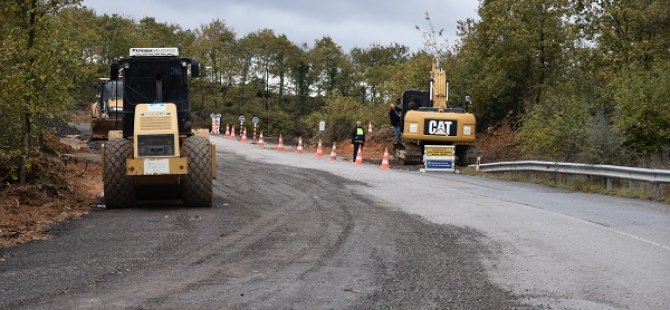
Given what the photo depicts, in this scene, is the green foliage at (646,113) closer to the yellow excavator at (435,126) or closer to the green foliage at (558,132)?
the green foliage at (558,132)

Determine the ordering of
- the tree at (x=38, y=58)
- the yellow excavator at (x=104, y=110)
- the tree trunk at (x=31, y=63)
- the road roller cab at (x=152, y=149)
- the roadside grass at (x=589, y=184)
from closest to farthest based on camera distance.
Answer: the road roller cab at (x=152, y=149), the tree at (x=38, y=58), the tree trunk at (x=31, y=63), the roadside grass at (x=589, y=184), the yellow excavator at (x=104, y=110)

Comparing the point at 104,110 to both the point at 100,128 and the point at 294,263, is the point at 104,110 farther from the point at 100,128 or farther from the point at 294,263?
the point at 294,263

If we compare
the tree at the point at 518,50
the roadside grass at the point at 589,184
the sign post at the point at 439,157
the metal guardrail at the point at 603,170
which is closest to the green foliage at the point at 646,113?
the roadside grass at the point at 589,184

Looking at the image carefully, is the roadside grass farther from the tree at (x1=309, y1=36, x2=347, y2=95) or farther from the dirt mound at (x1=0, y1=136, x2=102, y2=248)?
the tree at (x1=309, y1=36, x2=347, y2=95)

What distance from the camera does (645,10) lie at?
29.9 m

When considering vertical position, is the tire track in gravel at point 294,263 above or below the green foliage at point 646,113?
below

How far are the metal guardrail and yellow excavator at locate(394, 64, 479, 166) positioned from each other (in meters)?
3.38

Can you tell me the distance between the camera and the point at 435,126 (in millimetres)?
29391

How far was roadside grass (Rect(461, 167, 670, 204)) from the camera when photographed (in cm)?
1844

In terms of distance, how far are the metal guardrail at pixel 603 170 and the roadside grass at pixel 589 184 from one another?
0.78 feet

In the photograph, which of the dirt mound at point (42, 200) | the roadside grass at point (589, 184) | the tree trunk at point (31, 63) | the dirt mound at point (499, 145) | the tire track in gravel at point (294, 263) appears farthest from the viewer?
the dirt mound at point (499, 145)

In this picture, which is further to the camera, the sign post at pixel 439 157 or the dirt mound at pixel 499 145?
the dirt mound at pixel 499 145

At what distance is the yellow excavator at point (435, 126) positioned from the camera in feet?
96.2

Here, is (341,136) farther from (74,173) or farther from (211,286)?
(211,286)
